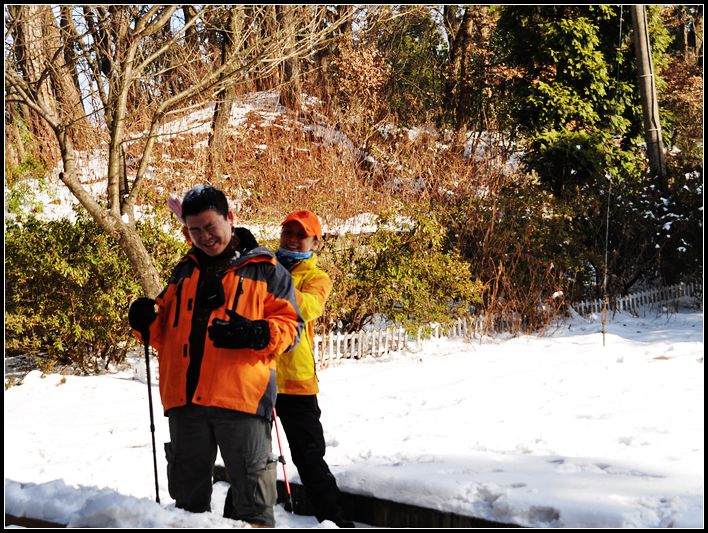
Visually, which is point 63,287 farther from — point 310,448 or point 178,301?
point 178,301

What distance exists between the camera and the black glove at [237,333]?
3.20 metres

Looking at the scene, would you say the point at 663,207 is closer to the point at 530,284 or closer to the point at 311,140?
the point at 530,284

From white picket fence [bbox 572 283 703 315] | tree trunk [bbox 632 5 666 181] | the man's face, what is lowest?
white picket fence [bbox 572 283 703 315]

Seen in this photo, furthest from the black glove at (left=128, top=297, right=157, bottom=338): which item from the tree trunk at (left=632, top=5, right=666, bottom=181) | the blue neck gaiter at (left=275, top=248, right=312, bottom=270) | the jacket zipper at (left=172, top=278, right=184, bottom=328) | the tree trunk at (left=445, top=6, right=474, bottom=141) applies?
the tree trunk at (left=445, top=6, right=474, bottom=141)

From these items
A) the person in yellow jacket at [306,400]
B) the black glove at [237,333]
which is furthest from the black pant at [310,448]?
the black glove at [237,333]

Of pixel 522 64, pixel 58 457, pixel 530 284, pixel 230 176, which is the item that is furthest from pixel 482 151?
pixel 58 457

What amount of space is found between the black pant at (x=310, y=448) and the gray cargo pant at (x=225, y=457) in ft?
2.40

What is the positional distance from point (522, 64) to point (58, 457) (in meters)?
14.0

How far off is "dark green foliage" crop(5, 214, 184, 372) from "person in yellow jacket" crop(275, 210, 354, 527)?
4.96m

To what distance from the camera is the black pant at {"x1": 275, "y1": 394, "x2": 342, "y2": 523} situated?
421 cm

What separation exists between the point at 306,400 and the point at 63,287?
540 centimetres

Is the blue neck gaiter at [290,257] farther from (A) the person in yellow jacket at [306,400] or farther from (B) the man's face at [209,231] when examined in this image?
(B) the man's face at [209,231]

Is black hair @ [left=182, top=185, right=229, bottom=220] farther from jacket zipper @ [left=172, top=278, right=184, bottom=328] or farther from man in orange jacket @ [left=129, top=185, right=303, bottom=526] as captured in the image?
jacket zipper @ [left=172, top=278, right=184, bottom=328]

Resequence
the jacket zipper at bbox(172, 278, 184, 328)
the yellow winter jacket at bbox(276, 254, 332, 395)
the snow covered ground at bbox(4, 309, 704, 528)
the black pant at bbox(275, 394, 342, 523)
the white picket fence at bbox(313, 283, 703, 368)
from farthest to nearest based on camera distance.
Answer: the white picket fence at bbox(313, 283, 703, 368) < the black pant at bbox(275, 394, 342, 523) < the yellow winter jacket at bbox(276, 254, 332, 395) < the snow covered ground at bbox(4, 309, 704, 528) < the jacket zipper at bbox(172, 278, 184, 328)
